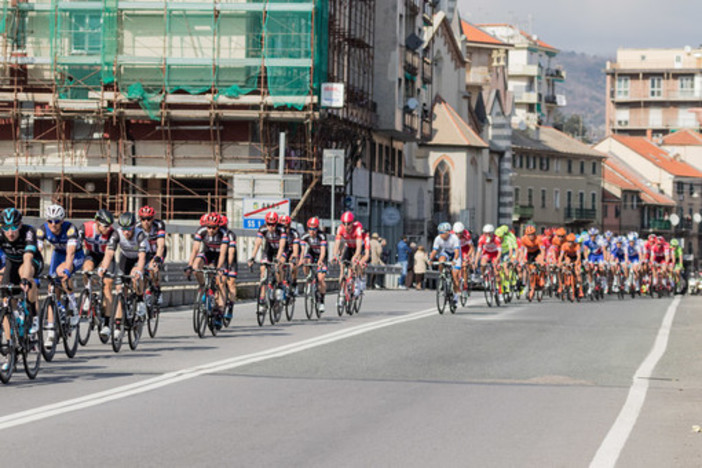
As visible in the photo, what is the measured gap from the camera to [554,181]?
430 feet

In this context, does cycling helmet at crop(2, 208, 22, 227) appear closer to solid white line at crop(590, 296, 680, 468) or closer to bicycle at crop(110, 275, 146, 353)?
bicycle at crop(110, 275, 146, 353)

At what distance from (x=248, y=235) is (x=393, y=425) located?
86.3 feet

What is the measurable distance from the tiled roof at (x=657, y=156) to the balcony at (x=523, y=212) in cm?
2616

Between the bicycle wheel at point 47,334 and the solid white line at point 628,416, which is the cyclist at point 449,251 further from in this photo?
the bicycle wheel at point 47,334

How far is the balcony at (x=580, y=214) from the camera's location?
133 metres

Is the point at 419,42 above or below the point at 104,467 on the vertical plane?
above

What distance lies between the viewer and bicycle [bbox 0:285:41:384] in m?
13.6

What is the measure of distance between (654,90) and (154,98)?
14416 cm

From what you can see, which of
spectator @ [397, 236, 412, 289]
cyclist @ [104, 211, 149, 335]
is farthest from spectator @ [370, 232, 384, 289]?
cyclist @ [104, 211, 149, 335]

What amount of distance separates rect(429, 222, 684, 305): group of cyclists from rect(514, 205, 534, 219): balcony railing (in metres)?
73.3

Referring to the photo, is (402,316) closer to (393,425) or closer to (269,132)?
(393,425)

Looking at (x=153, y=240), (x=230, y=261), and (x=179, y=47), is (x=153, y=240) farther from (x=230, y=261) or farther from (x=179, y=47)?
(x=179, y=47)

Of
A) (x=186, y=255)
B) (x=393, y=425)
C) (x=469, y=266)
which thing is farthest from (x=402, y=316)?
(x=393, y=425)

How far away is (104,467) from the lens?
29.0 ft
